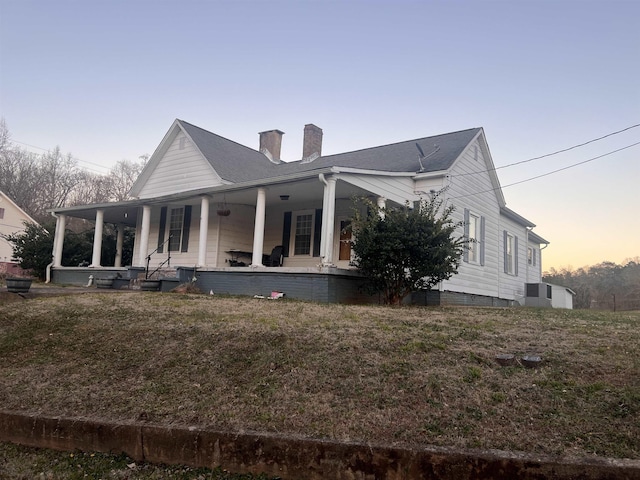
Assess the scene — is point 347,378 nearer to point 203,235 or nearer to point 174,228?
point 203,235

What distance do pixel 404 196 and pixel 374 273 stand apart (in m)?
3.85

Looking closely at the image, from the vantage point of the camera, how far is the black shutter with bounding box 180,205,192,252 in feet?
54.3

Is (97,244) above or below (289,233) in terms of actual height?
below

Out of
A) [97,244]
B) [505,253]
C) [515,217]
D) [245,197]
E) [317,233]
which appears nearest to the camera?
[245,197]

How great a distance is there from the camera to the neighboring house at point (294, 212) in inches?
478

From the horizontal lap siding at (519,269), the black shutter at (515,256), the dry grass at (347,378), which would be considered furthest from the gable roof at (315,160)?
the dry grass at (347,378)

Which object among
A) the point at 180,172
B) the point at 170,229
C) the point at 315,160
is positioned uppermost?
the point at 315,160

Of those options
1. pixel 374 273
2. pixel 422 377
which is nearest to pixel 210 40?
pixel 374 273

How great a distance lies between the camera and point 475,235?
15.7m

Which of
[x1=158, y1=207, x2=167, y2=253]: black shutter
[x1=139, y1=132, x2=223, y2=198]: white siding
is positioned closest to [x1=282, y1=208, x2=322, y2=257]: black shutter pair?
[x1=139, y1=132, x2=223, y2=198]: white siding

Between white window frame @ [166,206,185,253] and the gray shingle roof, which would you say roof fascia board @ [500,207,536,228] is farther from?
white window frame @ [166,206,185,253]

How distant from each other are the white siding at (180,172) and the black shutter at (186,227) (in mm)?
778

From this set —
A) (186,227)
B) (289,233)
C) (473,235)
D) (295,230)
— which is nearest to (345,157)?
(295,230)

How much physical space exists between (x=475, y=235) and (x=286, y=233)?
20.4 ft
